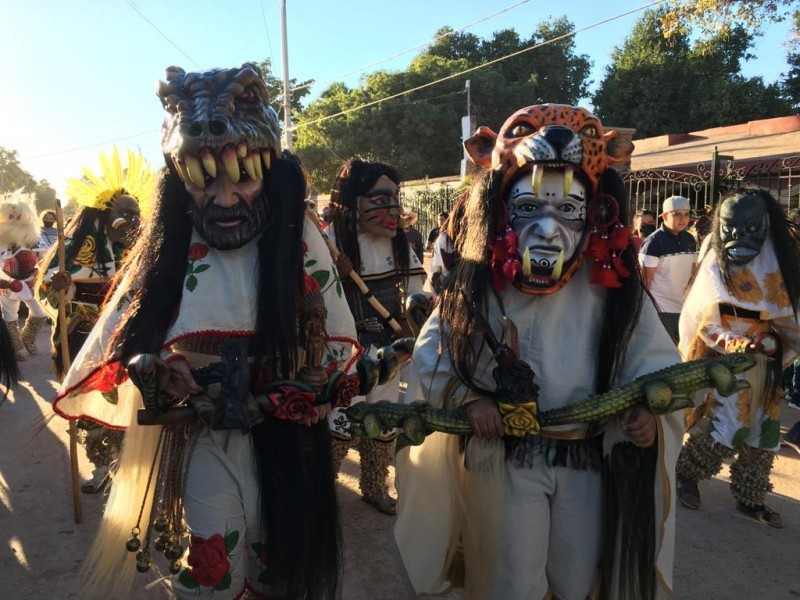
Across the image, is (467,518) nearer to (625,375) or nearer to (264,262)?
(625,375)

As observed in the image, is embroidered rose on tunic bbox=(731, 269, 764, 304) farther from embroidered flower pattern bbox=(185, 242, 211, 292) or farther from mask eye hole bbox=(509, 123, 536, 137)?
embroidered flower pattern bbox=(185, 242, 211, 292)

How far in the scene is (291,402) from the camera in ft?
6.73

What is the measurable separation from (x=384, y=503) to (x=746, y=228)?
2642 mm

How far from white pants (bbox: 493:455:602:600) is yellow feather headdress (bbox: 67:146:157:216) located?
2.56 m

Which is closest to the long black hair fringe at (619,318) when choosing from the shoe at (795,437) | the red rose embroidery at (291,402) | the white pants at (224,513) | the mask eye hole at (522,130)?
the mask eye hole at (522,130)

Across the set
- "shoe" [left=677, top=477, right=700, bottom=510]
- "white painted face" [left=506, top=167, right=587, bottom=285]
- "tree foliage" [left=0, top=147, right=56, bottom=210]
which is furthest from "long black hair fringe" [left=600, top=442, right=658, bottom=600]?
"tree foliage" [left=0, top=147, right=56, bottom=210]

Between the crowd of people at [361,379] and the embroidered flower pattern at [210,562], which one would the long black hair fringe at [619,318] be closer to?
the crowd of people at [361,379]

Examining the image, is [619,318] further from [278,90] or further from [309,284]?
[278,90]

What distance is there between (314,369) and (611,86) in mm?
30553

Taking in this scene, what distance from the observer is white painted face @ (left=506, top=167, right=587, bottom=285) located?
2.12 metres

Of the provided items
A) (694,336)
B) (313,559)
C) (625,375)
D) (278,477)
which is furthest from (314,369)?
(694,336)

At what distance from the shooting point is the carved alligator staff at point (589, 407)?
1.97 m

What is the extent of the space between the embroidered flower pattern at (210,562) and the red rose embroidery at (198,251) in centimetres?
93

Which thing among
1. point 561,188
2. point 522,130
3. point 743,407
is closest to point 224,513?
point 561,188
